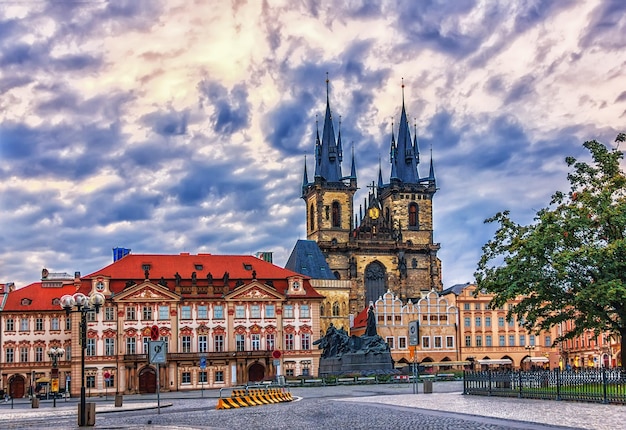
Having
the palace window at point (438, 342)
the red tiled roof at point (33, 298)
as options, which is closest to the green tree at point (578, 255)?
the red tiled roof at point (33, 298)

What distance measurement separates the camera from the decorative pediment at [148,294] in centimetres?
8238

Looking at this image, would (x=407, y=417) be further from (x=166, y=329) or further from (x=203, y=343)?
(x=203, y=343)

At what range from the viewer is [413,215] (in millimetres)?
132125

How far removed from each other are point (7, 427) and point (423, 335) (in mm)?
81063

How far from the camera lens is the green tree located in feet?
128

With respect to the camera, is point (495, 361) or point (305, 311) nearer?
point (305, 311)

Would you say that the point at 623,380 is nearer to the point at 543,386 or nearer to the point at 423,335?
the point at 543,386

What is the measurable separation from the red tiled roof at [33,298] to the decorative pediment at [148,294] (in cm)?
709

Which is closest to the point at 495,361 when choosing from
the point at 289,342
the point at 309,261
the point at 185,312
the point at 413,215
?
the point at 309,261

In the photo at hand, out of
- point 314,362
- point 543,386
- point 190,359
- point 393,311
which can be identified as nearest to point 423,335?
point 393,311

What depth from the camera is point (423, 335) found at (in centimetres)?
10531

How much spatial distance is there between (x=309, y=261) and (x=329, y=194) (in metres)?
21.2

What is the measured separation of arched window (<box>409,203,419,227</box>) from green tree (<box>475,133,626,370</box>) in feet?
290

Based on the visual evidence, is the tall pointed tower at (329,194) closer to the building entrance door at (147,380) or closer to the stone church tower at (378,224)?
the stone church tower at (378,224)
